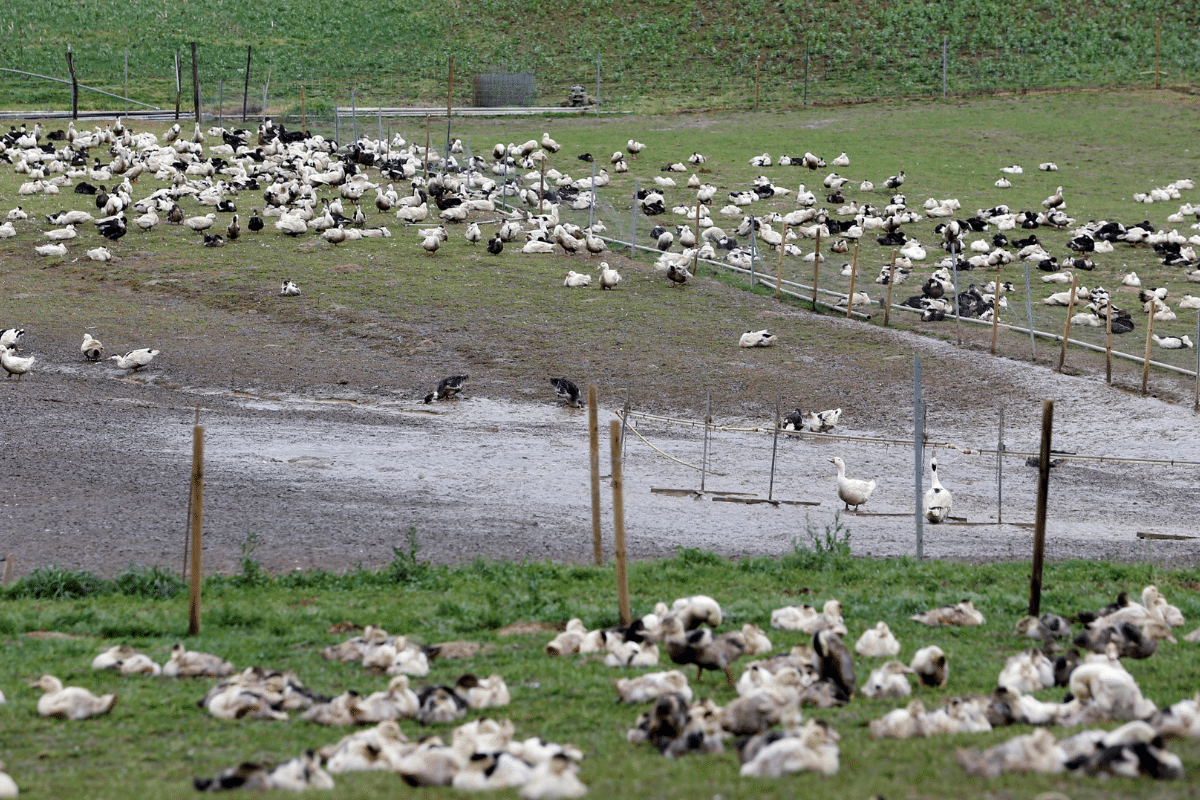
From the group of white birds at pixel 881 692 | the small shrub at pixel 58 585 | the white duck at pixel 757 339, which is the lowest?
the small shrub at pixel 58 585

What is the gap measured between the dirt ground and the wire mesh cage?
1409 inches

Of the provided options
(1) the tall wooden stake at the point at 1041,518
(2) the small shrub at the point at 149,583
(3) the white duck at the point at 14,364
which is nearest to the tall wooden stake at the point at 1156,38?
(3) the white duck at the point at 14,364

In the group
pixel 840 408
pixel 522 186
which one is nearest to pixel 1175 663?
pixel 840 408

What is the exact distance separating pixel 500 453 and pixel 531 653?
31.2ft

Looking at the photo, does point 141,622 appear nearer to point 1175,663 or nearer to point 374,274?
point 1175,663

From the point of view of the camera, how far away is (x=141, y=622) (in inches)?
461

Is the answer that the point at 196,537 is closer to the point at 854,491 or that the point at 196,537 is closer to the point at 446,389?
the point at 854,491

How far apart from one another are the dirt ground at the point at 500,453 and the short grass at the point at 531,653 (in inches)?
53.7

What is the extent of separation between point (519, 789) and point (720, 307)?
23065mm

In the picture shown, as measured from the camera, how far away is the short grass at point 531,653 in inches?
288

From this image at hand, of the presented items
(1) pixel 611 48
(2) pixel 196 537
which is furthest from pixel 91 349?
(1) pixel 611 48

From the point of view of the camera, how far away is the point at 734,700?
27.9ft

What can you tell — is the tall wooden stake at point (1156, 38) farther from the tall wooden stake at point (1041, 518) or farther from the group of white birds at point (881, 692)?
the group of white birds at point (881, 692)

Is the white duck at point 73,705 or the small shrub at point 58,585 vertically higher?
the white duck at point 73,705
